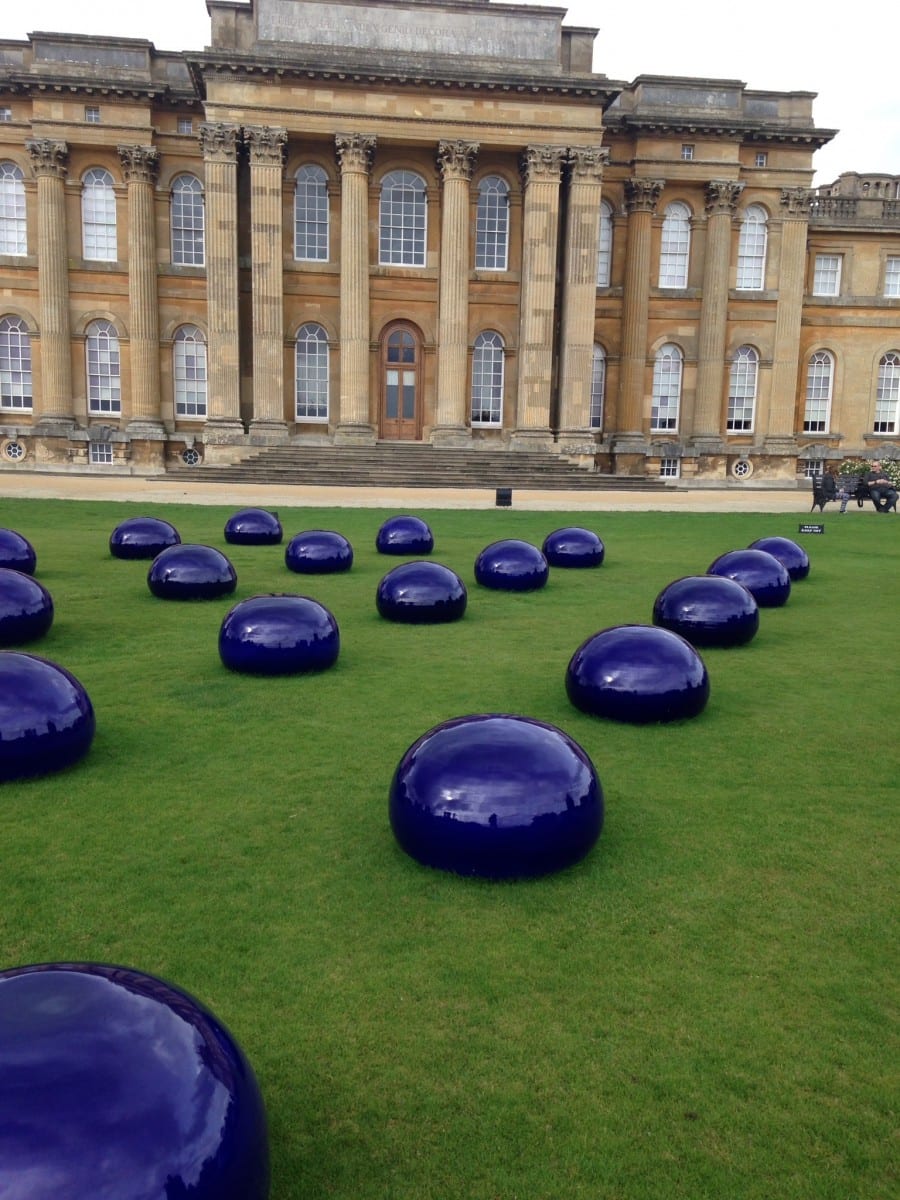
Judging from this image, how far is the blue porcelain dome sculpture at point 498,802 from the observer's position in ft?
16.1

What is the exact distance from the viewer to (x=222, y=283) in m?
40.1

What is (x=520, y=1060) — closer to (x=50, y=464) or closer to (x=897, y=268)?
(x=50, y=464)

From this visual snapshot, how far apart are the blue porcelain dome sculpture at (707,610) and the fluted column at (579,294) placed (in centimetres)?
3233

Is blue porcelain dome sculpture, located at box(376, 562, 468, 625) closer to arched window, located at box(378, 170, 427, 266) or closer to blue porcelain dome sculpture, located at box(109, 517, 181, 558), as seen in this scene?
blue porcelain dome sculpture, located at box(109, 517, 181, 558)

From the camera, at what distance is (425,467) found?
39.1 meters

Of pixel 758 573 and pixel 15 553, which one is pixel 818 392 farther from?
pixel 15 553

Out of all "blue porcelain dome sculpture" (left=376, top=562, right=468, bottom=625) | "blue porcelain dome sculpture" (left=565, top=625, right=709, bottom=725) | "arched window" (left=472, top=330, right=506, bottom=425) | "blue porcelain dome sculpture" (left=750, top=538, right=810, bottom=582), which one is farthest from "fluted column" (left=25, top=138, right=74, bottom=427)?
"blue porcelain dome sculpture" (left=565, top=625, right=709, bottom=725)

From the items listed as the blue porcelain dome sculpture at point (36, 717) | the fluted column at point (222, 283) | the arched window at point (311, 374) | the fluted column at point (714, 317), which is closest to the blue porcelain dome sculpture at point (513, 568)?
the blue porcelain dome sculpture at point (36, 717)

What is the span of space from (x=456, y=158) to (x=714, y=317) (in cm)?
1460

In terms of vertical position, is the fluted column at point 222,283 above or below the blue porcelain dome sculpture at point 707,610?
above

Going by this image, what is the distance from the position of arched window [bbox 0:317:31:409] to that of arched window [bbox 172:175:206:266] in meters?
7.93

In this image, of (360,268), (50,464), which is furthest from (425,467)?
(50,464)

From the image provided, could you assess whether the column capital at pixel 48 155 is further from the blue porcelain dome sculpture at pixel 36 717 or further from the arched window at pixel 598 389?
the blue porcelain dome sculpture at pixel 36 717

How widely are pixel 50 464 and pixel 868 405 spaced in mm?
41432
